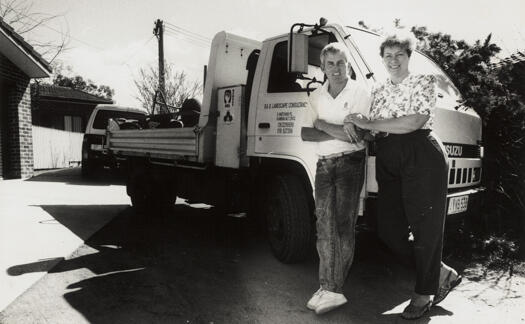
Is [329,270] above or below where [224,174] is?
below

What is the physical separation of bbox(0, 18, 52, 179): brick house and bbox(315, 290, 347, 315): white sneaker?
32.1ft

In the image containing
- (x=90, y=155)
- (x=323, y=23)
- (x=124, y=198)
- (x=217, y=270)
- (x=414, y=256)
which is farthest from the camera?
(x=90, y=155)

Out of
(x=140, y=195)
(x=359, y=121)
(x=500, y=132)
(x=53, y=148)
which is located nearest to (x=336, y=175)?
(x=359, y=121)

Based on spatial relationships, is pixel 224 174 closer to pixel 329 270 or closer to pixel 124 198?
pixel 329 270

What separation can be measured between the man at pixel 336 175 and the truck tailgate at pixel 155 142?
2.26 metres

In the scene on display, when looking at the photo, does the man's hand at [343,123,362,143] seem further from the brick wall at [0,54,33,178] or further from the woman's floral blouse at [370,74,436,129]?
the brick wall at [0,54,33,178]

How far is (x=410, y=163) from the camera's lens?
259cm

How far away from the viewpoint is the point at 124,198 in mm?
8477

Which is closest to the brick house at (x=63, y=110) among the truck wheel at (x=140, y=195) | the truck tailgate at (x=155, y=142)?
the truck tailgate at (x=155, y=142)

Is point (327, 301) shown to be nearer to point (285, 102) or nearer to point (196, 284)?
point (196, 284)

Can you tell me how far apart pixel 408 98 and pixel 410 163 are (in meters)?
0.42

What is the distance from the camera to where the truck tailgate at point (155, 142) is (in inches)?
194

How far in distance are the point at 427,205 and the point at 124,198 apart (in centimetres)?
712

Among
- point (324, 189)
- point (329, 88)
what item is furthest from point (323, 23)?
point (324, 189)
